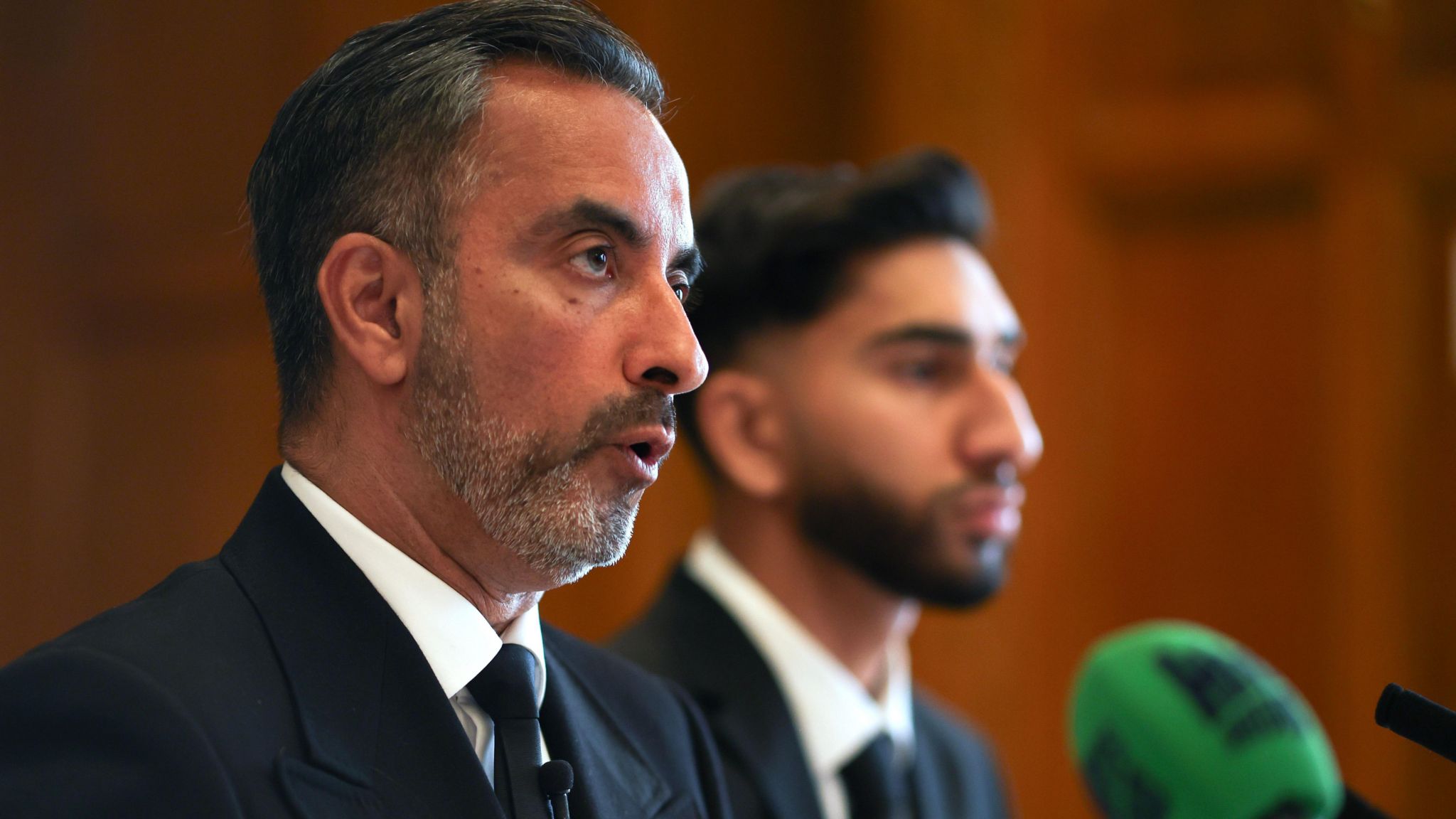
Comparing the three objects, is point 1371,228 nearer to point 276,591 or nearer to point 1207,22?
point 1207,22

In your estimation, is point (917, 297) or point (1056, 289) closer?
point (917, 297)

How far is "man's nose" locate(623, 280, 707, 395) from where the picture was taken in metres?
1.21

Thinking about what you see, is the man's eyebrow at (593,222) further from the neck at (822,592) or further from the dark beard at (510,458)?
the neck at (822,592)

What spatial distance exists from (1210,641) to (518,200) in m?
1.16

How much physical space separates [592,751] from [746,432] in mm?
1222

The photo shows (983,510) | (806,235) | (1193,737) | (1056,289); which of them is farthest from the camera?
(1056,289)

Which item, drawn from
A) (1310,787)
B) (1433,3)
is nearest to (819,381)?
(1310,787)

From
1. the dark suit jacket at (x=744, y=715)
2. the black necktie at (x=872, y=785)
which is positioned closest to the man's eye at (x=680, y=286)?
the dark suit jacket at (x=744, y=715)

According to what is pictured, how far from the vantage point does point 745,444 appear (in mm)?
2471

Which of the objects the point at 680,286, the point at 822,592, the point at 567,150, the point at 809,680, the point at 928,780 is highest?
the point at 567,150

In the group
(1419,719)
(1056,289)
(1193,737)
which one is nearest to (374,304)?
(1419,719)

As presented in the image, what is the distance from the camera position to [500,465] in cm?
118

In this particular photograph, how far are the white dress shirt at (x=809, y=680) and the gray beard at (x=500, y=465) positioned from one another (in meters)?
1.15

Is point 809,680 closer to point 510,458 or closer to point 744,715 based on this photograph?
point 744,715
